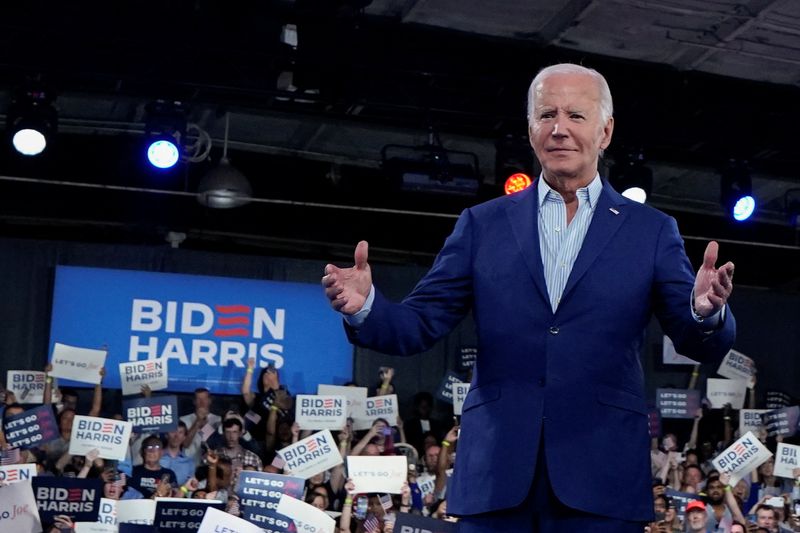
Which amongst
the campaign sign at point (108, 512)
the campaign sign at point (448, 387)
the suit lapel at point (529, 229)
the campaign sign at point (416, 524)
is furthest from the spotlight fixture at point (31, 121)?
the suit lapel at point (529, 229)

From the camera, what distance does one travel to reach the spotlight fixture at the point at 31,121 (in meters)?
8.24

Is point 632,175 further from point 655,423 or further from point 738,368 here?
point 738,368

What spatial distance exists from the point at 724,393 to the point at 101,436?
555cm

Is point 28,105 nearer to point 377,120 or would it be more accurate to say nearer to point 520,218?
point 377,120

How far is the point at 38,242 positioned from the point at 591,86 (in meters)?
9.61

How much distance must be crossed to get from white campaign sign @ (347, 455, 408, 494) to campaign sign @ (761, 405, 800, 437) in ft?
13.1

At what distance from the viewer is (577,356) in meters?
1.91

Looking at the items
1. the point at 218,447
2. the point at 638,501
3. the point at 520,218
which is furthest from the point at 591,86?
the point at 218,447

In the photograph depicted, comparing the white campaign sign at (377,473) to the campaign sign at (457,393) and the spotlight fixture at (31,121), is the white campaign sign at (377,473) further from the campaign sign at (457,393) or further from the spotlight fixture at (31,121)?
the spotlight fixture at (31,121)


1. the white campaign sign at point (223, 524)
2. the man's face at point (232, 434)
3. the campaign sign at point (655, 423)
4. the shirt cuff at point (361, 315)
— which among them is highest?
the campaign sign at point (655, 423)

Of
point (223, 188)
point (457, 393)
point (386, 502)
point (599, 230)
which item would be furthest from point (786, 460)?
point (599, 230)

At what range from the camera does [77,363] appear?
983cm

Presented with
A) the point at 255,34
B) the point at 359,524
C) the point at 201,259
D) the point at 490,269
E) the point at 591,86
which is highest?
the point at 255,34

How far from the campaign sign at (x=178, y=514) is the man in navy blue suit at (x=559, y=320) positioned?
451 centimetres
